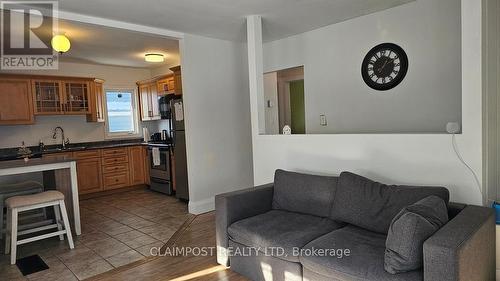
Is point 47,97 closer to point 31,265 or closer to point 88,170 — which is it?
point 88,170

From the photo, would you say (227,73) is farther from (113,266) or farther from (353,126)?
(113,266)

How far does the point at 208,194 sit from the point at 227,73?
5.90 feet

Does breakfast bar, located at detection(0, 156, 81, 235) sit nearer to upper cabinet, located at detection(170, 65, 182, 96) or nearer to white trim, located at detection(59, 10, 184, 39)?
white trim, located at detection(59, 10, 184, 39)

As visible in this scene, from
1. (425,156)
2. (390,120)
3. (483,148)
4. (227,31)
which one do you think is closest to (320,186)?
(425,156)

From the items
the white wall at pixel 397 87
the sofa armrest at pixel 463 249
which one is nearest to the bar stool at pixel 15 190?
the white wall at pixel 397 87

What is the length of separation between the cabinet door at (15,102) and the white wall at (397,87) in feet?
14.0

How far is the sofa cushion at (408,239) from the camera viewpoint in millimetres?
1619

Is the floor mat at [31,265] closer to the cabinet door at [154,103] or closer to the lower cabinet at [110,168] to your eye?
the lower cabinet at [110,168]

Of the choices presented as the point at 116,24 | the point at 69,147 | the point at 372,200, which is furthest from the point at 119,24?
the point at 69,147

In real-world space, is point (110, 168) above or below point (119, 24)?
below

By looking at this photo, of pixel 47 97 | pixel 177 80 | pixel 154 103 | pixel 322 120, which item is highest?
pixel 177 80

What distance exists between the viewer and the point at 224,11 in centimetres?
333

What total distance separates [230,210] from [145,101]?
465 cm

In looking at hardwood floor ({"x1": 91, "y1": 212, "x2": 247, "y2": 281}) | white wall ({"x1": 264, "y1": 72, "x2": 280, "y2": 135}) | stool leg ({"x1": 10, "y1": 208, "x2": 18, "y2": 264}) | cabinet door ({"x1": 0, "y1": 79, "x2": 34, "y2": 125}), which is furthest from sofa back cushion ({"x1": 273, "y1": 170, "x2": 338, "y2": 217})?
cabinet door ({"x1": 0, "y1": 79, "x2": 34, "y2": 125})
